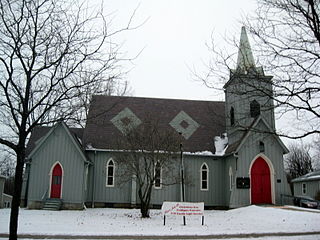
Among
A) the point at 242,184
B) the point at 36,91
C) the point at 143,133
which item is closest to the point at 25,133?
the point at 36,91

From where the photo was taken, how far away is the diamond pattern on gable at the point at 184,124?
29156 millimetres

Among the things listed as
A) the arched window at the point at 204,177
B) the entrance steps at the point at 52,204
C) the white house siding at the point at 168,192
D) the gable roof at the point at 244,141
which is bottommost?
the entrance steps at the point at 52,204

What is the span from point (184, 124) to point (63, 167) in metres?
11.3

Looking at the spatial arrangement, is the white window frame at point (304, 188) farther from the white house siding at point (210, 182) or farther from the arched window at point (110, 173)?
the arched window at point (110, 173)

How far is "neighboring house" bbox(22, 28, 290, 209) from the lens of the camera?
24500 millimetres

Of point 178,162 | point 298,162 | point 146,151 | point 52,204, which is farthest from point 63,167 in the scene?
point 298,162

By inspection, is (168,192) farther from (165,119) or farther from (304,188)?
(304,188)

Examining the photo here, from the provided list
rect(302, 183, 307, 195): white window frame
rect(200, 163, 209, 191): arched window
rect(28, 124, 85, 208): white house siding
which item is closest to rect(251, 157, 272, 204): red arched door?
rect(200, 163, 209, 191): arched window

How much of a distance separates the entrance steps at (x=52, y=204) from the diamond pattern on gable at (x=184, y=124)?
38.1 feet

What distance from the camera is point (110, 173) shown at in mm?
27078

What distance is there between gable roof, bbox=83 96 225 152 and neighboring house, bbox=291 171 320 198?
1284 cm

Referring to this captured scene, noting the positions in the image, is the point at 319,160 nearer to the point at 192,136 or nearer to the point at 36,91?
the point at 192,136

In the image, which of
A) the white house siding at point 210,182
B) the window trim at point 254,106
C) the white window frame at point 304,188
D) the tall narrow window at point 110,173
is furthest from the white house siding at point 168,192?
the white window frame at point 304,188

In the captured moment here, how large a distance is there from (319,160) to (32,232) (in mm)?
62564
